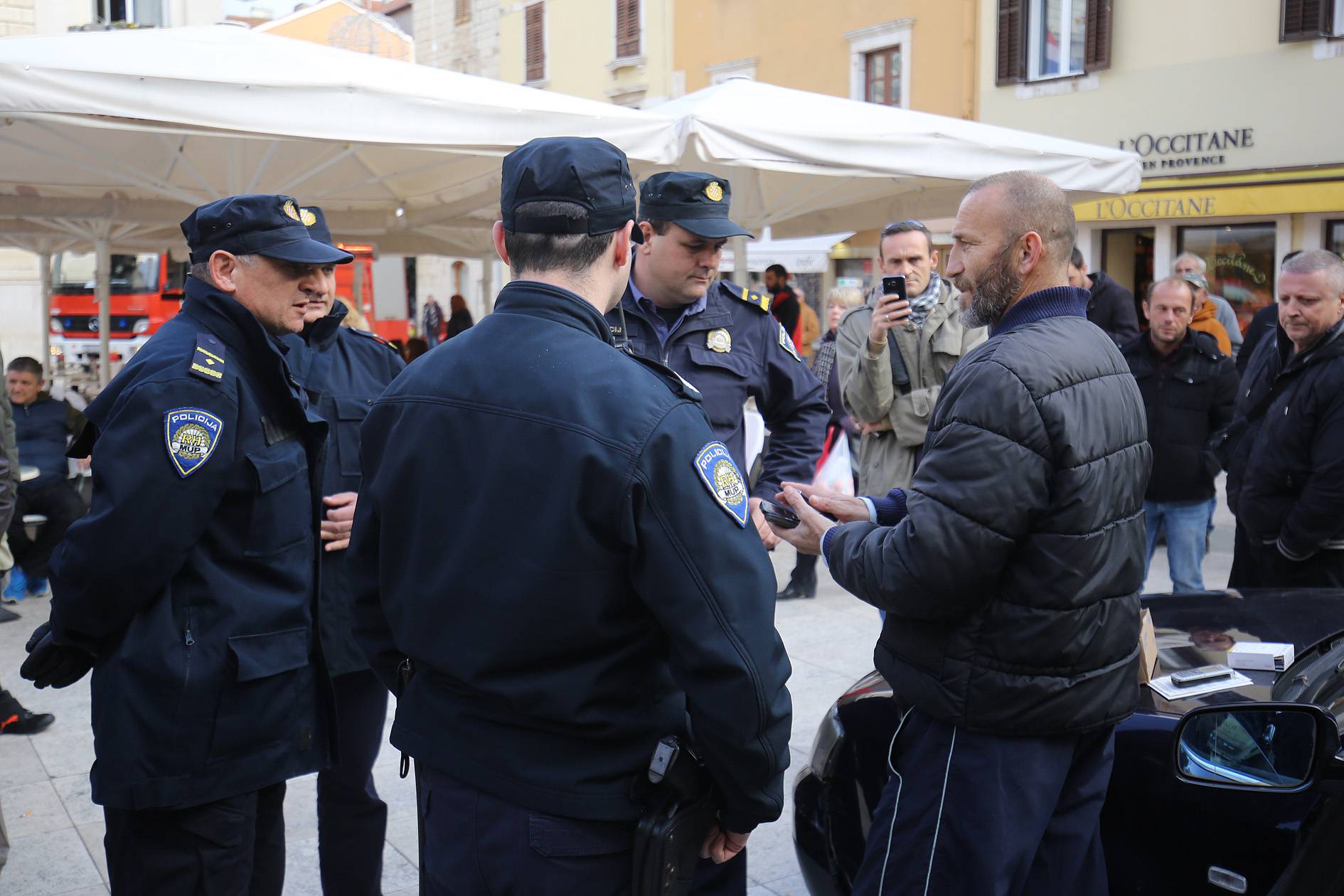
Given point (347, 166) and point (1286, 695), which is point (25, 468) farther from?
point (1286, 695)

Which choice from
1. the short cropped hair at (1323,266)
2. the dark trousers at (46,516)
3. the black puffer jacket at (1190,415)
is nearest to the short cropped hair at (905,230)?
the short cropped hair at (1323,266)

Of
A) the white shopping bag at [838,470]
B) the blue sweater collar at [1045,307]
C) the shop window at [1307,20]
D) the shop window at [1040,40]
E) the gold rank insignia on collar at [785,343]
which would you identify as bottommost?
the white shopping bag at [838,470]

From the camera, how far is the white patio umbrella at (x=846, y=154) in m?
6.59

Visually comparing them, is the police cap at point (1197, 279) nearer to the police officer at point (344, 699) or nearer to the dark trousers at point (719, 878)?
the police officer at point (344, 699)

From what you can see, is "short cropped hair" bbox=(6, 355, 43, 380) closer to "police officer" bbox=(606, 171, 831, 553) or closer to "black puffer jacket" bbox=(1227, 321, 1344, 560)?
"police officer" bbox=(606, 171, 831, 553)

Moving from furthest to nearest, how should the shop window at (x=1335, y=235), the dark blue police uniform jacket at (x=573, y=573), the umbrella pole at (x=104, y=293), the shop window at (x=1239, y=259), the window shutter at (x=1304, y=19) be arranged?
the shop window at (x=1239, y=259) < the shop window at (x=1335, y=235) < the window shutter at (x=1304, y=19) < the umbrella pole at (x=104, y=293) < the dark blue police uniform jacket at (x=573, y=573)

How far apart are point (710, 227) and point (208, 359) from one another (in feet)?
4.68

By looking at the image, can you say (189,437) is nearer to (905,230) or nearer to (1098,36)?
(905,230)

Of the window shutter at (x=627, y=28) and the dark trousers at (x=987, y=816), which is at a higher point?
the window shutter at (x=627, y=28)

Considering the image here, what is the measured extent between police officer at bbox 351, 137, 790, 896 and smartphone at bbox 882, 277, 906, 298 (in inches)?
99.5

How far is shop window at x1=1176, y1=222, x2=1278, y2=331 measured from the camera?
1537cm

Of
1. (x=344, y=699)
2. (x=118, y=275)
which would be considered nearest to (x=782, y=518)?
(x=344, y=699)

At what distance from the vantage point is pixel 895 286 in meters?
4.34

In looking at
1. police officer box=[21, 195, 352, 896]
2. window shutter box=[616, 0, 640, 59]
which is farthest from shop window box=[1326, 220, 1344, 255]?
police officer box=[21, 195, 352, 896]
